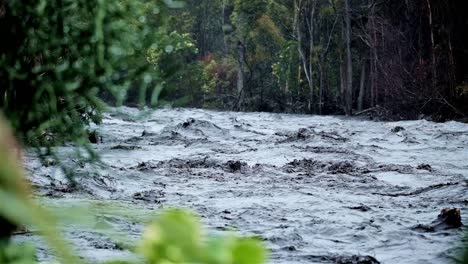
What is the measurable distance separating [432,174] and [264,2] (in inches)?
1208

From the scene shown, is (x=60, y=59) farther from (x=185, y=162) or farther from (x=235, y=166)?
(x=185, y=162)

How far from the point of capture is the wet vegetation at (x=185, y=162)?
1.64ft

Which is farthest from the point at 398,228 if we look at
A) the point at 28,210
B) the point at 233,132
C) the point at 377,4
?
the point at 377,4

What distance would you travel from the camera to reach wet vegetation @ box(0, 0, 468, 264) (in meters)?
0.50

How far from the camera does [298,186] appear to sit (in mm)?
7680

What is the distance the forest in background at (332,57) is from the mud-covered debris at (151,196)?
2855mm

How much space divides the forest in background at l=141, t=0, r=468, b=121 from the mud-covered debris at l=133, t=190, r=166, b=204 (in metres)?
2.86

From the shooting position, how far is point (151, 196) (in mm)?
6867

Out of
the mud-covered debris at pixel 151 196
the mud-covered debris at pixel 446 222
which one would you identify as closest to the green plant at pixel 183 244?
the mud-covered debris at pixel 446 222

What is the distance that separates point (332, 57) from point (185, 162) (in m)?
28.0

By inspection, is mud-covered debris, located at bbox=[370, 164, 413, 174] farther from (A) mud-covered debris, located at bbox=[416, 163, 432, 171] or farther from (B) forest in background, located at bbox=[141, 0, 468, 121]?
(B) forest in background, located at bbox=[141, 0, 468, 121]

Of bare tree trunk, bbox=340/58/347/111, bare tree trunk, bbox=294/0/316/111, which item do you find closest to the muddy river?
bare tree trunk, bbox=340/58/347/111

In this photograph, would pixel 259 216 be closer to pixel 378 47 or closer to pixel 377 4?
pixel 378 47

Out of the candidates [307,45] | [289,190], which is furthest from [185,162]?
[307,45]
